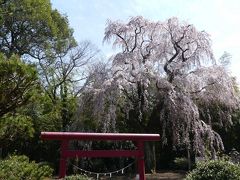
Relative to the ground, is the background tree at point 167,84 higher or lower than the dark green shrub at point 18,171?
higher

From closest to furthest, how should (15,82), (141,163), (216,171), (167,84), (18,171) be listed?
(216,171) < (18,171) < (15,82) < (141,163) < (167,84)

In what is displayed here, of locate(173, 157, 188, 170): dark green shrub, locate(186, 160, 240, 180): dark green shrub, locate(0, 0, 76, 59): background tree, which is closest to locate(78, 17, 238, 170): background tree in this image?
locate(173, 157, 188, 170): dark green shrub

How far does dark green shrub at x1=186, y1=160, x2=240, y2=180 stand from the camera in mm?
8125

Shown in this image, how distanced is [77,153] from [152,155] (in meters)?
9.99

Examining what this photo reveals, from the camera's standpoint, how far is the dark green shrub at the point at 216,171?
8.12 meters

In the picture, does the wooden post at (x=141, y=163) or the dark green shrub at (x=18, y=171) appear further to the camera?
the wooden post at (x=141, y=163)

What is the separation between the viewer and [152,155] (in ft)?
64.9

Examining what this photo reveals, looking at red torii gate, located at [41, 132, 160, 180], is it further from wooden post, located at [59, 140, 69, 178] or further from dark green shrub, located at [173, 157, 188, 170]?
dark green shrub, located at [173, 157, 188, 170]

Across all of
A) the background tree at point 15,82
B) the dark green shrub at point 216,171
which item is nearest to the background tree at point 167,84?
the background tree at point 15,82

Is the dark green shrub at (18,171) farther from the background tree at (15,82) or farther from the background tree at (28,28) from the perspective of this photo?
the background tree at (28,28)

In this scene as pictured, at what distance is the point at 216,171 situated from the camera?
8.27 metres

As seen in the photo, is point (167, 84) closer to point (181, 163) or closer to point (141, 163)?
point (181, 163)

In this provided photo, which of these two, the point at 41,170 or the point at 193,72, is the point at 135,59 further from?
the point at 41,170

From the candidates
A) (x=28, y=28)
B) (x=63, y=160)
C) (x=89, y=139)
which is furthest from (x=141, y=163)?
(x=28, y=28)
